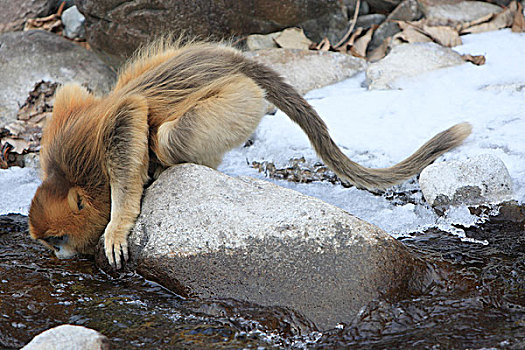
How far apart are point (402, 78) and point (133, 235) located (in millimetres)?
3595

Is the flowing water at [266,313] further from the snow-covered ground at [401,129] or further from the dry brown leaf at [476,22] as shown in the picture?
the dry brown leaf at [476,22]

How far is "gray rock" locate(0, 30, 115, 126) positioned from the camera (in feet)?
21.8

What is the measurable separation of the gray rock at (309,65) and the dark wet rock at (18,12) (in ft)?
10.2

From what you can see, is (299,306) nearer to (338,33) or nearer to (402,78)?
(402,78)

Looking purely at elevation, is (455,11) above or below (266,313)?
above

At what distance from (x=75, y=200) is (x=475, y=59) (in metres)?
4.48

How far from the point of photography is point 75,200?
12.7 ft

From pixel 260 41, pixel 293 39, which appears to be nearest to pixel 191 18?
pixel 260 41

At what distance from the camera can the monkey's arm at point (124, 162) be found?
3.74m

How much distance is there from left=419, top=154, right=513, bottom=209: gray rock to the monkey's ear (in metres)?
2.43

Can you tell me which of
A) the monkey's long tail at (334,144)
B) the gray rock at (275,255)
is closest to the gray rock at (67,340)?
the gray rock at (275,255)

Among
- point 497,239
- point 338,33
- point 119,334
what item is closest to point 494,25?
point 338,33

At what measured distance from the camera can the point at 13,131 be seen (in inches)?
244

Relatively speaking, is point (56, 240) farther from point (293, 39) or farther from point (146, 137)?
point (293, 39)
